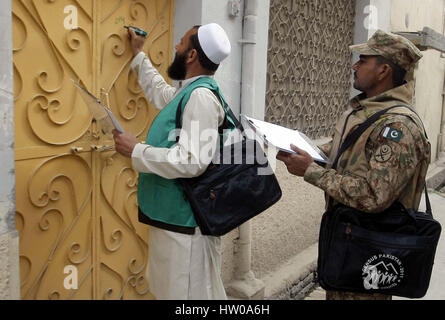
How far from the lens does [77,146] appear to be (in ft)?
8.39

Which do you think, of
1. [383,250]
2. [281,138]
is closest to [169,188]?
[281,138]

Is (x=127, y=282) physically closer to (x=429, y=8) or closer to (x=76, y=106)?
(x=76, y=106)

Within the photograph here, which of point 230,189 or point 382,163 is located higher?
point 382,163

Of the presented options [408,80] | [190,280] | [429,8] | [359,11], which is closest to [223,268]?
[190,280]

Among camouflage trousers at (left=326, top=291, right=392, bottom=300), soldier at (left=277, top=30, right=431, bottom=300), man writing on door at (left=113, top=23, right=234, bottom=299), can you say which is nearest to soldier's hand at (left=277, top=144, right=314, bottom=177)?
soldier at (left=277, top=30, right=431, bottom=300)

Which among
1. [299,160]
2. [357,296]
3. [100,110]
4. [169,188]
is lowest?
[357,296]

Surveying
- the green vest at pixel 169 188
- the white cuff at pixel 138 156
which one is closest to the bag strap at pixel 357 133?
the green vest at pixel 169 188

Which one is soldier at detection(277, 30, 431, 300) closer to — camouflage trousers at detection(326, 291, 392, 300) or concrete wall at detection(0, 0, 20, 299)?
camouflage trousers at detection(326, 291, 392, 300)

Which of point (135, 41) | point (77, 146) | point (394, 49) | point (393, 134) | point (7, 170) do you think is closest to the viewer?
point (7, 170)

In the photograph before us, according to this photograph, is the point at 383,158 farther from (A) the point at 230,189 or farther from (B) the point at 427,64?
(B) the point at 427,64

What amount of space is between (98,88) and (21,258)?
99 centimetres

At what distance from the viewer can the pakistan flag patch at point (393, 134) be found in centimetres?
204

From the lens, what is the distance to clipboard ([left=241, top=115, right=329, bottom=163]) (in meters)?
2.09

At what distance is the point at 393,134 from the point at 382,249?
525 millimetres
